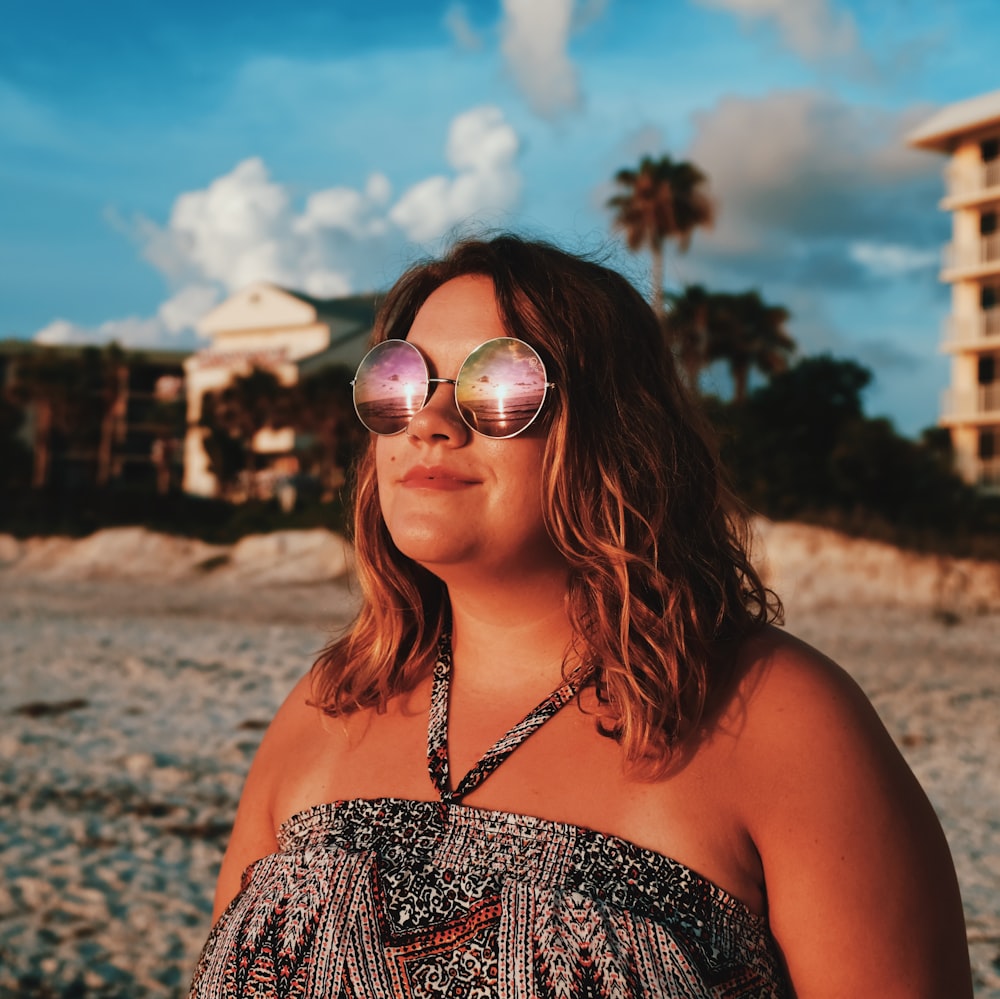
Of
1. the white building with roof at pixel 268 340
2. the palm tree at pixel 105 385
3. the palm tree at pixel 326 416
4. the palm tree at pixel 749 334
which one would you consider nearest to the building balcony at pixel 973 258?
the palm tree at pixel 749 334

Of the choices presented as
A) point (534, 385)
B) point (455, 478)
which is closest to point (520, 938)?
point (455, 478)

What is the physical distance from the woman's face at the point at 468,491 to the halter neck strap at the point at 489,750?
0.21m

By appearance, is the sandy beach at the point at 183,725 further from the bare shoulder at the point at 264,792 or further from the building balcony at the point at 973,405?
the building balcony at the point at 973,405

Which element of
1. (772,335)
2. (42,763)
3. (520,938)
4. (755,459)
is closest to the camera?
(520,938)

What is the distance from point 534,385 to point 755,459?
24758mm

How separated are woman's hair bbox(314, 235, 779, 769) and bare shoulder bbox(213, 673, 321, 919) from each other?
79 mm

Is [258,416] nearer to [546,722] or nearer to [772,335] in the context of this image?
[772,335]

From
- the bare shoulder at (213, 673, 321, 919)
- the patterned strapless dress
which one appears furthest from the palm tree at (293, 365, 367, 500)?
the patterned strapless dress

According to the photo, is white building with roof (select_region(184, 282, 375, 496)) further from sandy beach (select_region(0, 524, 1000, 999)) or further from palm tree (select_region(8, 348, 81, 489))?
sandy beach (select_region(0, 524, 1000, 999))

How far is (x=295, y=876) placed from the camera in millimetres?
1727

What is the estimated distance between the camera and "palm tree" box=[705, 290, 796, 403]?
32656mm

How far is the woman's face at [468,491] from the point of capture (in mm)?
1816

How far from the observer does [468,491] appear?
1835mm

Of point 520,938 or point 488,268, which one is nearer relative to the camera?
point 520,938
